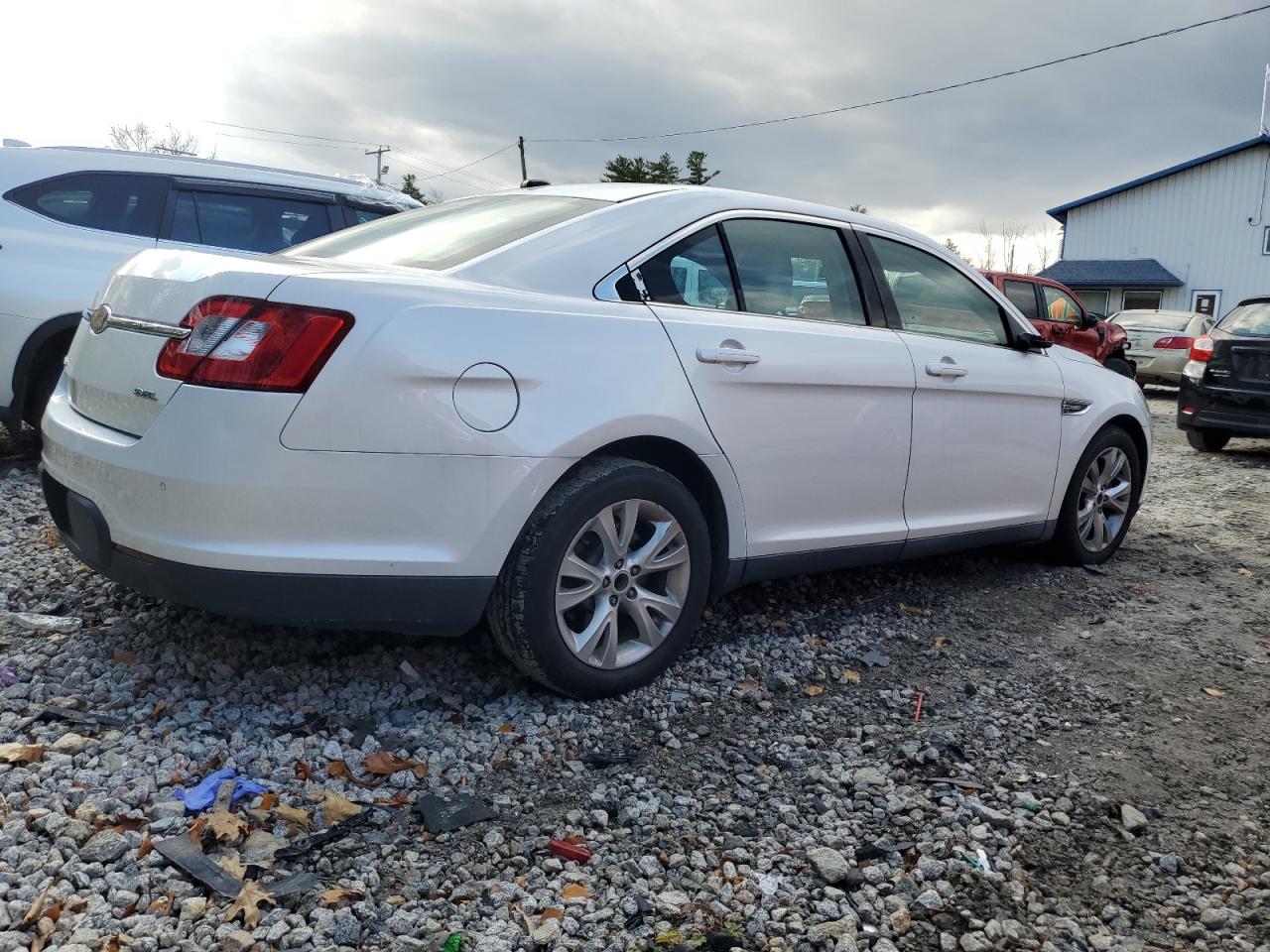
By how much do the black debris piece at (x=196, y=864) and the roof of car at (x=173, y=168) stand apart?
4744 millimetres

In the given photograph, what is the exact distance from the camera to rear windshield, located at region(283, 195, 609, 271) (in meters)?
3.31

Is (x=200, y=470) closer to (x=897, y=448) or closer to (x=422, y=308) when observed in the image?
(x=422, y=308)

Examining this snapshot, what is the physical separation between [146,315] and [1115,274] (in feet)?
120

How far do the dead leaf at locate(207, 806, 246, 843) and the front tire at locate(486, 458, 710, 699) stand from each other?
35.5 inches

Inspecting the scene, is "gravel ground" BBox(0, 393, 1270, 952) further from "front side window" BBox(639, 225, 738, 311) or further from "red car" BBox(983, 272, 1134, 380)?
"red car" BBox(983, 272, 1134, 380)

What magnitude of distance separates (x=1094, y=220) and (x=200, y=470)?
39.1 meters

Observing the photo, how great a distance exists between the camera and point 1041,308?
12.7m

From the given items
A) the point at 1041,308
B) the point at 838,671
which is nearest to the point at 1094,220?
the point at 1041,308

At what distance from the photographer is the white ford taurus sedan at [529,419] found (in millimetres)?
2703

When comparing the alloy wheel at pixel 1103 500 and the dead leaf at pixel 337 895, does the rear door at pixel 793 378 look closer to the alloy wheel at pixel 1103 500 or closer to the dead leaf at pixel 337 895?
the alloy wheel at pixel 1103 500

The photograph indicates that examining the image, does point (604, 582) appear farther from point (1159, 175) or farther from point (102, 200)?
point (1159, 175)

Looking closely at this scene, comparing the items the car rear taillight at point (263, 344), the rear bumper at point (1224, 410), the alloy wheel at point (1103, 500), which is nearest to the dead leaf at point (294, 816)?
the car rear taillight at point (263, 344)

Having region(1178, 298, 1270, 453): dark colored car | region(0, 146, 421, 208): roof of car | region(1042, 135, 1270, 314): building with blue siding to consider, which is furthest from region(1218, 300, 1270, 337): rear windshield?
region(1042, 135, 1270, 314): building with blue siding

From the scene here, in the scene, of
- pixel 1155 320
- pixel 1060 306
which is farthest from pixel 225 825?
pixel 1155 320
